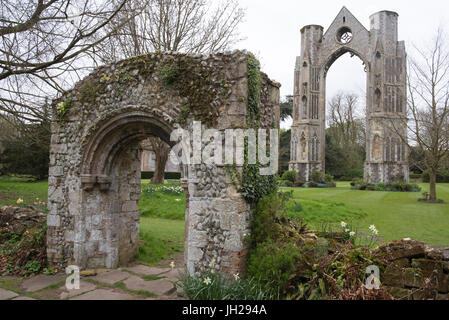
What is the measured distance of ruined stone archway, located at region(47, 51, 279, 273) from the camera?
4.90 m

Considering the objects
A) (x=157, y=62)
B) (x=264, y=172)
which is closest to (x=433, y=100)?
(x=264, y=172)

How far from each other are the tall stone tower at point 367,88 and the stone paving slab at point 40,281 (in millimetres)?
24065

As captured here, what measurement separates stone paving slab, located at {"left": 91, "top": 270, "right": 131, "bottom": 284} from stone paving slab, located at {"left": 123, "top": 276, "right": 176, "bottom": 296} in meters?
0.18

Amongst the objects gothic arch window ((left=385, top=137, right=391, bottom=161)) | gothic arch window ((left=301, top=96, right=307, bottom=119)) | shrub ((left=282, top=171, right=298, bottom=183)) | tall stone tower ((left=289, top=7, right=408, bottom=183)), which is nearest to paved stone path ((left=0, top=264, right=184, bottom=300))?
shrub ((left=282, top=171, right=298, bottom=183))

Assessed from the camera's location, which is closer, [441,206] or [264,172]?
[264,172]

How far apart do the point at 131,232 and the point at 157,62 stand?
11.5 feet

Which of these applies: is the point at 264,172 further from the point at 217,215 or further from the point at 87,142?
the point at 87,142

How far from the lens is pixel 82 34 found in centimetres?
729

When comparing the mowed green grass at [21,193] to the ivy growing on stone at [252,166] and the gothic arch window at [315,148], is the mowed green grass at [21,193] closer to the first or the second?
the ivy growing on stone at [252,166]

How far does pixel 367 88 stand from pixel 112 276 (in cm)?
2692

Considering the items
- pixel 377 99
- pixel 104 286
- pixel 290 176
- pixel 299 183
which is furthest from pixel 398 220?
pixel 377 99

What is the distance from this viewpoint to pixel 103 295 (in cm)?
498

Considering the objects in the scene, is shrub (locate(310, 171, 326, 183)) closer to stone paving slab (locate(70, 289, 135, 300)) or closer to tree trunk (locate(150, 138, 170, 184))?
tree trunk (locate(150, 138, 170, 184))
